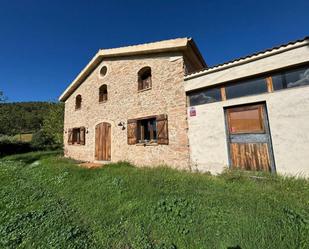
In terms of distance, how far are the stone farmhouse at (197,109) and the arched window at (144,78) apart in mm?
50

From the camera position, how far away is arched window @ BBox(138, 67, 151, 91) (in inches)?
332

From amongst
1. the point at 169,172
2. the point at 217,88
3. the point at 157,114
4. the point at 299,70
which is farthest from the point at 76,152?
the point at 299,70

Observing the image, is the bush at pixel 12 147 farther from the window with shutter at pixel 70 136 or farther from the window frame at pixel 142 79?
the window frame at pixel 142 79

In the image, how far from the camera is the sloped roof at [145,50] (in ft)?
22.7

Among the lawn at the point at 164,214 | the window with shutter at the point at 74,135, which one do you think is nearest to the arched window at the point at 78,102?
the window with shutter at the point at 74,135

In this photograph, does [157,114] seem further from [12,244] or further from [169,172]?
[12,244]

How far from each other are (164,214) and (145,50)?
7.10 metres

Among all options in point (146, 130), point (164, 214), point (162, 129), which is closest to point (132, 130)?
point (146, 130)

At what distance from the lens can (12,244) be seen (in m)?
2.68

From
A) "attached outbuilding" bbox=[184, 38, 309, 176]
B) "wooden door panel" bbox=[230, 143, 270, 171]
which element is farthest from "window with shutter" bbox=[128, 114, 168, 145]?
"wooden door panel" bbox=[230, 143, 270, 171]

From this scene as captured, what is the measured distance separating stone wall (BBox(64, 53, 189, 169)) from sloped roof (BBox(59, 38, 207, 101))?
0.27 metres

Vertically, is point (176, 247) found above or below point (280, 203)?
below

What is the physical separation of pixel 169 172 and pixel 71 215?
333cm

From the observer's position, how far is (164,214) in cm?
319
